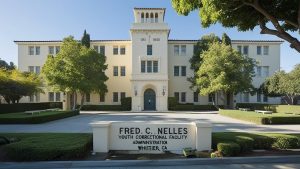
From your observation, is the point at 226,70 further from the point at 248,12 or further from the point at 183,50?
the point at 248,12

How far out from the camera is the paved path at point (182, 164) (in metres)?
8.11

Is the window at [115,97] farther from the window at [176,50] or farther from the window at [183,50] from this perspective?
the window at [183,50]

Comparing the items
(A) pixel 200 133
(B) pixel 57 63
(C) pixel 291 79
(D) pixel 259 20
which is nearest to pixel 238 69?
(C) pixel 291 79

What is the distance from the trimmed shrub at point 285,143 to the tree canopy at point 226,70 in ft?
81.7

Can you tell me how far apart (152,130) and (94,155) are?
7.17 feet

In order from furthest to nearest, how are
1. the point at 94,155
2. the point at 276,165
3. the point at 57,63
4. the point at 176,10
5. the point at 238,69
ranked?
1. the point at 238,69
2. the point at 57,63
3. the point at 176,10
4. the point at 94,155
5. the point at 276,165

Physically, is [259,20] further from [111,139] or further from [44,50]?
[44,50]

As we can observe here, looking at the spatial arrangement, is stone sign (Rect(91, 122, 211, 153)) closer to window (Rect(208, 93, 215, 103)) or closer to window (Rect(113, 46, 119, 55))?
window (Rect(208, 93, 215, 103))

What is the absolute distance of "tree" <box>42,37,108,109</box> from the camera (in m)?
32.9

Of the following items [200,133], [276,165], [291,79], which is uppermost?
[291,79]

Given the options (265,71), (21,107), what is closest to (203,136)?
(21,107)

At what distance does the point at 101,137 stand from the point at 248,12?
774 centimetres

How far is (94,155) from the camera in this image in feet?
31.6

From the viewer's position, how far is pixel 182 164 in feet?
27.7
